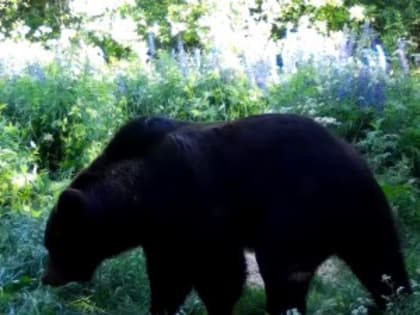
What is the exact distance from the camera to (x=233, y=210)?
197 inches

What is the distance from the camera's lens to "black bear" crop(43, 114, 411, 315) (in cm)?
486

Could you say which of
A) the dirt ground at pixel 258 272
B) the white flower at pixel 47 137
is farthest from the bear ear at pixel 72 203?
the white flower at pixel 47 137

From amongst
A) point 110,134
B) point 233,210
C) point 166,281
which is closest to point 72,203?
point 166,281

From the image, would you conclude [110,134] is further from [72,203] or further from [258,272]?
[72,203]

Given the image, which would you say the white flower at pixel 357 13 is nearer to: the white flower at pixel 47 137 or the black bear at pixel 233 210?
the white flower at pixel 47 137

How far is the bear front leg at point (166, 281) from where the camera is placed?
17.0ft

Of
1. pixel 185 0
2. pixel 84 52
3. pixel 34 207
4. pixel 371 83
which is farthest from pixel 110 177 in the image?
pixel 185 0

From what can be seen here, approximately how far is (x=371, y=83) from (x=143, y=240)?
377 centimetres

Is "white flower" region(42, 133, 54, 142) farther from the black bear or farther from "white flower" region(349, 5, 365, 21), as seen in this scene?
"white flower" region(349, 5, 365, 21)

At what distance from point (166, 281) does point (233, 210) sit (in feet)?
2.12

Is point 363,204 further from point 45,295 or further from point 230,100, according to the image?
point 230,100

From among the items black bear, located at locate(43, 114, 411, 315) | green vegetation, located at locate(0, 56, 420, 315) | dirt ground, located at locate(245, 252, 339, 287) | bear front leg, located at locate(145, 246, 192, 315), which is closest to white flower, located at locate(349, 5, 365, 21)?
green vegetation, located at locate(0, 56, 420, 315)

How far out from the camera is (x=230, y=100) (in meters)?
9.05

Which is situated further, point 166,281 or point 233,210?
point 166,281
